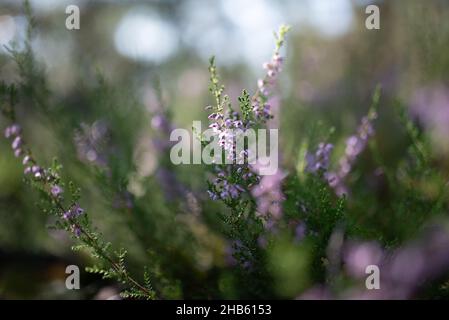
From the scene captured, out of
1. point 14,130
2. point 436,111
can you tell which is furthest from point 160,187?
point 436,111

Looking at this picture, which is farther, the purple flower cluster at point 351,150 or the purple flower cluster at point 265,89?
the purple flower cluster at point 351,150

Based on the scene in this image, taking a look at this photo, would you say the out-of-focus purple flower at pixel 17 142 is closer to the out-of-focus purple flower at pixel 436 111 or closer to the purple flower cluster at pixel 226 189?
the purple flower cluster at pixel 226 189

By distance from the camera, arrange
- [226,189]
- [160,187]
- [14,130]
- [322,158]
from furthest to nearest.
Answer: [160,187], [322,158], [14,130], [226,189]

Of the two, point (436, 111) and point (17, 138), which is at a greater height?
point (436, 111)

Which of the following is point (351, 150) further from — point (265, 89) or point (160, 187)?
point (160, 187)

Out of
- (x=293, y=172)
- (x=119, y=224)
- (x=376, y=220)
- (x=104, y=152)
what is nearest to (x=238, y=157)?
(x=293, y=172)

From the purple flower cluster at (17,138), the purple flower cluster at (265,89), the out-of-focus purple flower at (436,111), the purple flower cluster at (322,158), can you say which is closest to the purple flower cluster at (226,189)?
the purple flower cluster at (265,89)

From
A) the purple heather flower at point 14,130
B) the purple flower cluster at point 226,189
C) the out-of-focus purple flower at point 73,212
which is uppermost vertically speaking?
the purple heather flower at point 14,130

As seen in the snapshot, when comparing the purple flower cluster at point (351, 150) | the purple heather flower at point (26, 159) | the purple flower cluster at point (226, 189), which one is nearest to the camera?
the purple flower cluster at point (226, 189)

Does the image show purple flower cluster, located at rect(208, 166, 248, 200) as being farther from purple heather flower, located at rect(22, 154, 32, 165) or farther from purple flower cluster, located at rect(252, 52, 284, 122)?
purple heather flower, located at rect(22, 154, 32, 165)

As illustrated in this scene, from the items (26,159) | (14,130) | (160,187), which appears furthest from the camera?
(160,187)

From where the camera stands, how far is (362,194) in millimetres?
2330

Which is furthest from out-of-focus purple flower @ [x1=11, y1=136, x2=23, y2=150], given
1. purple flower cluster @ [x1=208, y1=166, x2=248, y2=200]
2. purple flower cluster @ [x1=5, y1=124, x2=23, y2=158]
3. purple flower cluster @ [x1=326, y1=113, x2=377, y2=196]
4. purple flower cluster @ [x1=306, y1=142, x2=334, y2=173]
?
purple flower cluster @ [x1=326, y1=113, x2=377, y2=196]
